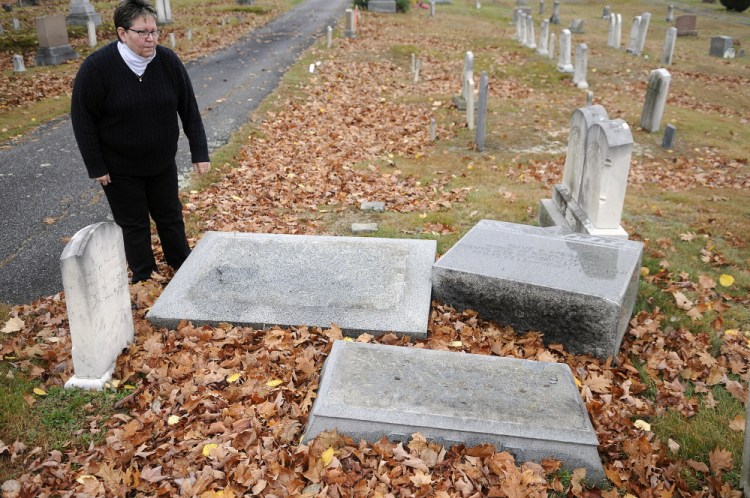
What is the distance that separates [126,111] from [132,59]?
39cm

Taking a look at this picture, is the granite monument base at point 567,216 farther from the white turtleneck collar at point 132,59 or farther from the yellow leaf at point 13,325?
the yellow leaf at point 13,325

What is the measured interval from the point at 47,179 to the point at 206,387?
5.61 metres

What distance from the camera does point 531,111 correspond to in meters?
13.7

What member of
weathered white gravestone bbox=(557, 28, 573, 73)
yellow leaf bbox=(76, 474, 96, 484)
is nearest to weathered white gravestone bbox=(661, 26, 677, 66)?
weathered white gravestone bbox=(557, 28, 573, 73)

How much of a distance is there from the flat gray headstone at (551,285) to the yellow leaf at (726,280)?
4.55 feet

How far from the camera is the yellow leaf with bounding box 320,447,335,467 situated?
10.3 feet

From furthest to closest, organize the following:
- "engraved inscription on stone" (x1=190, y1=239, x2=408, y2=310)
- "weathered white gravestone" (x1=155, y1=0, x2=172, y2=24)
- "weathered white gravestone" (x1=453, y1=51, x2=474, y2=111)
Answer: "weathered white gravestone" (x1=155, y1=0, x2=172, y2=24) → "weathered white gravestone" (x1=453, y1=51, x2=474, y2=111) → "engraved inscription on stone" (x1=190, y1=239, x2=408, y2=310)

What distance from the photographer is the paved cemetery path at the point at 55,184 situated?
555 centimetres

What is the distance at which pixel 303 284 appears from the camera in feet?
16.0

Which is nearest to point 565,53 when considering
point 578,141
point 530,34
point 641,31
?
point 530,34

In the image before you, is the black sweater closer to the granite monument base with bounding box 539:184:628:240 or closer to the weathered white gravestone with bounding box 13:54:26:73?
the granite monument base with bounding box 539:184:628:240

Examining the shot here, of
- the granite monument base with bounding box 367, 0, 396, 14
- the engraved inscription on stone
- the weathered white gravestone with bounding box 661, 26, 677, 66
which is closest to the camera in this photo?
the engraved inscription on stone

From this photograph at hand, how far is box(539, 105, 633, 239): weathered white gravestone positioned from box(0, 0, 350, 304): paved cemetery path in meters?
5.19

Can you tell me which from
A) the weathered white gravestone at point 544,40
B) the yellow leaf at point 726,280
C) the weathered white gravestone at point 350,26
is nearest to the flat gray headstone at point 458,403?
the yellow leaf at point 726,280
